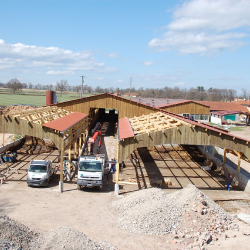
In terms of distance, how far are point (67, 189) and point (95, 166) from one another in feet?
8.94

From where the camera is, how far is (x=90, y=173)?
20.1 meters

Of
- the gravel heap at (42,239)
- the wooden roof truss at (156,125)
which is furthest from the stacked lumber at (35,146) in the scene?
the gravel heap at (42,239)

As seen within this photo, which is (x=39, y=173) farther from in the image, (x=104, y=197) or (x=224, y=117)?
(x=224, y=117)

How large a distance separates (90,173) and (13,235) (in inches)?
364

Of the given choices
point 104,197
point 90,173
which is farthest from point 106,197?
point 90,173

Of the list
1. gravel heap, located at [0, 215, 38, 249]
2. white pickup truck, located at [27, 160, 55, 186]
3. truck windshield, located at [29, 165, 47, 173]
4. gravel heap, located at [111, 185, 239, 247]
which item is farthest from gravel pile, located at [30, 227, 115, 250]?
truck windshield, located at [29, 165, 47, 173]

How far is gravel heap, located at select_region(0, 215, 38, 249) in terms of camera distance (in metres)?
10.3

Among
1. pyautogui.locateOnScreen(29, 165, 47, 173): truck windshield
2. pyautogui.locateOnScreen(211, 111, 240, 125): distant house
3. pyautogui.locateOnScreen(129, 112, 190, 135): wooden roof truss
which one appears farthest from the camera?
pyautogui.locateOnScreen(211, 111, 240, 125): distant house

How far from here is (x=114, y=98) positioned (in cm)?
3681

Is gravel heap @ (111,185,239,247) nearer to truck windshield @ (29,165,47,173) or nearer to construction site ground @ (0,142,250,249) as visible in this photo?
construction site ground @ (0,142,250,249)

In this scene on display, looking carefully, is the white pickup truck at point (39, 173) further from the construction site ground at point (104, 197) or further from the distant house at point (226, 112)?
the distant house at point (226, 112)

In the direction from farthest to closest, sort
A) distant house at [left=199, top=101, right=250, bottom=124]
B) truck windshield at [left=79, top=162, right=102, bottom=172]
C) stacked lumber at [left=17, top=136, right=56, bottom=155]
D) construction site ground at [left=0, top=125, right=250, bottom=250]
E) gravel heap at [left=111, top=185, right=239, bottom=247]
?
1. distant house at [left=199, top=101, right=250, bottom=124]
2. stacked lumber at [left=17, top=136, right=56, bottom=155]
3. truck windshield at [left=79, top=162, right=102, bottom=172]
4. construction site ground at [left=0, top=125, right=250, bottom=250]
5. gravel heap at [left=111, top=185, right=239, bottom=247]

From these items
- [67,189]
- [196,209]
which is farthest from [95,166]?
[196,209]

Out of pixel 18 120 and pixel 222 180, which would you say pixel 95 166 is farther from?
pixel 222 180
